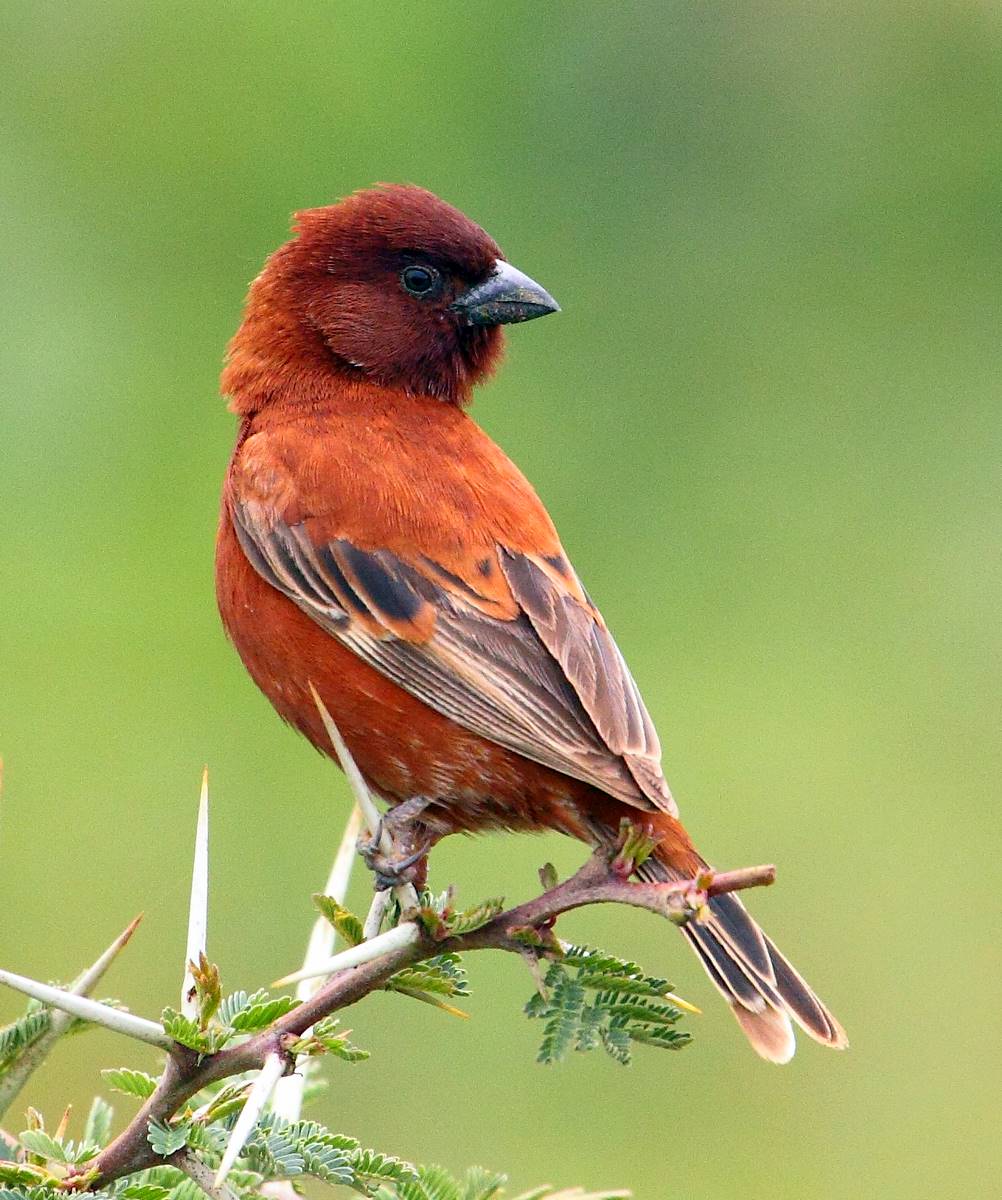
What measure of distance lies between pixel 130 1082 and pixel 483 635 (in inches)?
74.4

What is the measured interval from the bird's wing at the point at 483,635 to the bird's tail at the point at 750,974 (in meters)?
0.21

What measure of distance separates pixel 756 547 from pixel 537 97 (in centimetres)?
206

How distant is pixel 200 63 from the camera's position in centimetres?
817

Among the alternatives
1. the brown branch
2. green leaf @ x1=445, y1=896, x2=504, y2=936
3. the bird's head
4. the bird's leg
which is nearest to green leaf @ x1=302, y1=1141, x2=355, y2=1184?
the brown branch

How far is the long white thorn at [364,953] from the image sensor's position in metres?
2.58

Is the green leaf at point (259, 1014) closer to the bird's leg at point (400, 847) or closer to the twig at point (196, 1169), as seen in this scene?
the twig at point (196, 1169)

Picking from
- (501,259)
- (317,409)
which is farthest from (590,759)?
(501,259)

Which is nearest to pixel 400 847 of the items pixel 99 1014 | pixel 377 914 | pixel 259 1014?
pixel 377 914

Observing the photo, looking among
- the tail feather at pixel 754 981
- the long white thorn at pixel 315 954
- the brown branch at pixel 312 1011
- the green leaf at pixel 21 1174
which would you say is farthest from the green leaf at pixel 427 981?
the tail feather at pixel 754 981

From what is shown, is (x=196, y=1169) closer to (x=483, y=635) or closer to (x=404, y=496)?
(x=483, y=635)

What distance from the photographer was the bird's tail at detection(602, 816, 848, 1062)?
3.81 m

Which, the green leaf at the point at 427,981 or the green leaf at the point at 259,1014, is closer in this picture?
the green leaf at the point at 259,1014

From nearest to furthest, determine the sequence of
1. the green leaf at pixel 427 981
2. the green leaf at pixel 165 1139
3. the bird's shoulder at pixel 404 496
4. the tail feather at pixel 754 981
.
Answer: the green leaf at pixel 165 1139
the green leaf at pixel 427 981
the tail feather at pixel 754 981
the bird's shoulder at pixel 404 496

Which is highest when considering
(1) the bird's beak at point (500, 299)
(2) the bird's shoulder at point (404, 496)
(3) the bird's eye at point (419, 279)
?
(3) the bird's eye at point (419, 279)
